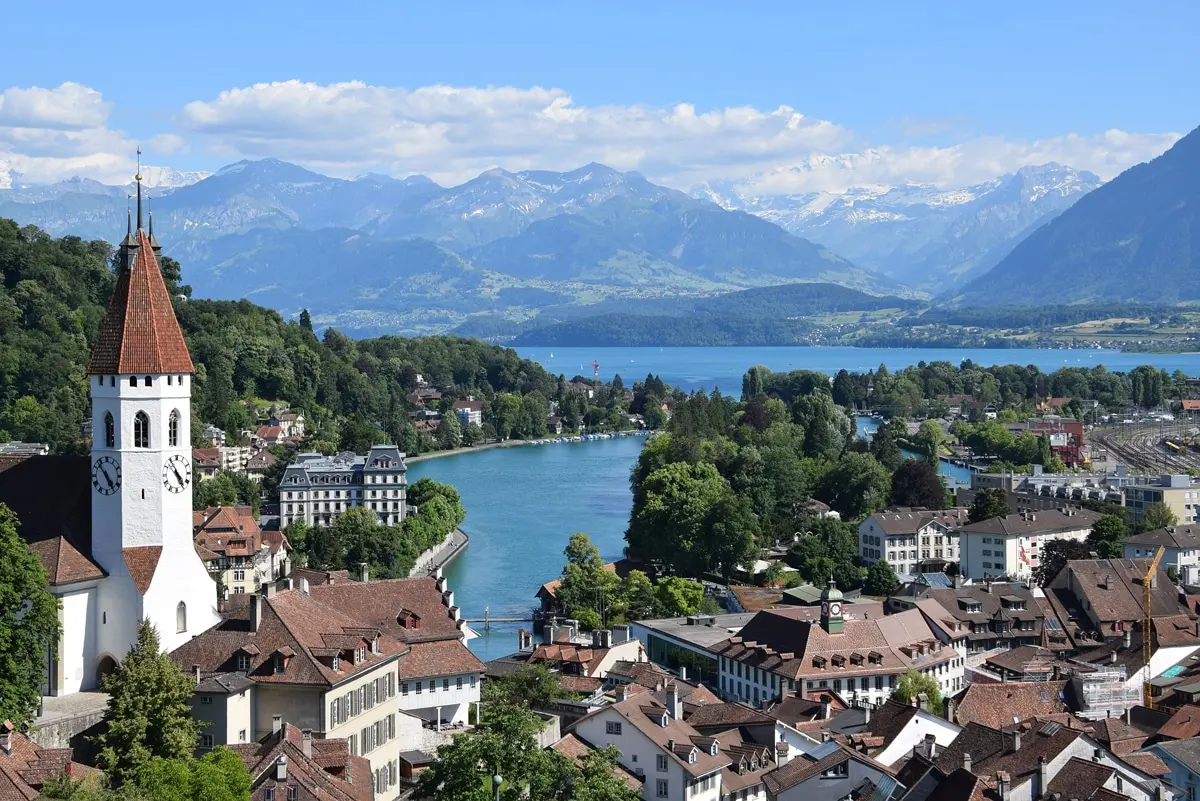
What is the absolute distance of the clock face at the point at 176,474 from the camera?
82.7 feet

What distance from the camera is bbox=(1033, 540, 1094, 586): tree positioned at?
166 ft

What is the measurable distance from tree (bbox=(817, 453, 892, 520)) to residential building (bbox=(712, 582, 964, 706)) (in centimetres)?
2696

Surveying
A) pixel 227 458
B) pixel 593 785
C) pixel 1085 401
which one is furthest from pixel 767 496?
pixel 1085 401

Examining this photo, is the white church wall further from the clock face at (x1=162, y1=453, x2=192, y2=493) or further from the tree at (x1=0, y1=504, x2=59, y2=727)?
the clock face at (x1=162, y1=453, x2=192, y2=493)

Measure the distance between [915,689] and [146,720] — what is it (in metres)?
17.1

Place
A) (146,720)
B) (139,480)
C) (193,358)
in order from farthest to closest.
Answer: (193,358) < (139,480) < (146,720)

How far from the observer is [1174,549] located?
52.4 meters

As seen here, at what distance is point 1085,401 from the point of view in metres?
128

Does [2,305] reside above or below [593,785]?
above

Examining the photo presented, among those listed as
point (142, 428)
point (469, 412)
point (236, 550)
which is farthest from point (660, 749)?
point (469, 412)

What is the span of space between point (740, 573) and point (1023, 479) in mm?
24176

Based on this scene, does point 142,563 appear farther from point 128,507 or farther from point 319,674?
point 319,674

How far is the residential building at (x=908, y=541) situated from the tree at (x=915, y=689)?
2065 cm

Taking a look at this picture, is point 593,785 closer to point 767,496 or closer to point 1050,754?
point 1050,754
